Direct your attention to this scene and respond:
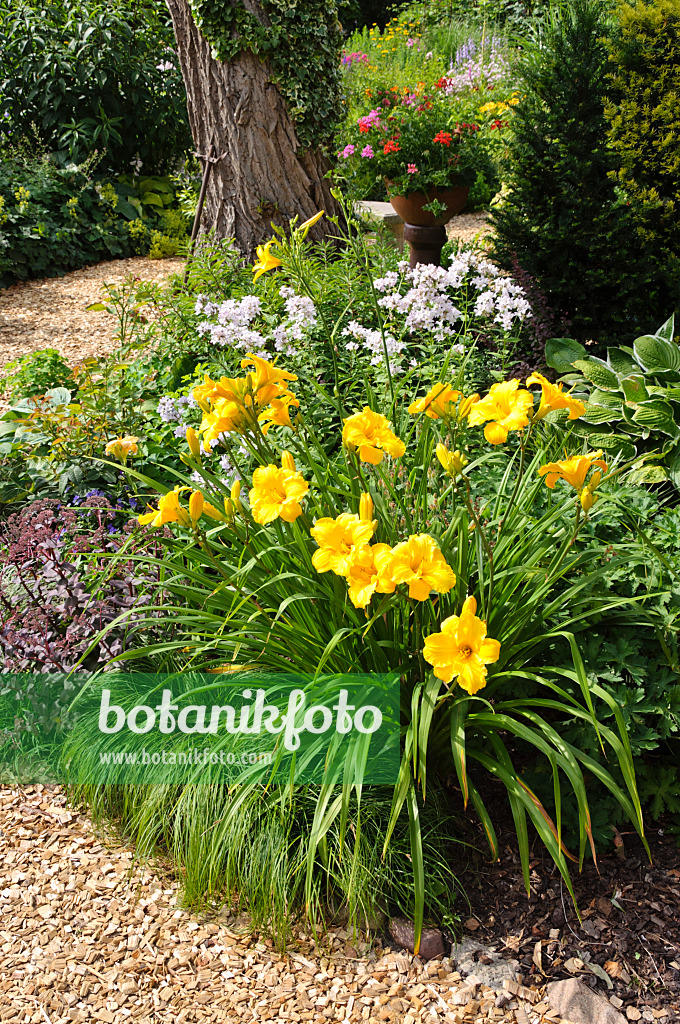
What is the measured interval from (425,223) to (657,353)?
2.23m

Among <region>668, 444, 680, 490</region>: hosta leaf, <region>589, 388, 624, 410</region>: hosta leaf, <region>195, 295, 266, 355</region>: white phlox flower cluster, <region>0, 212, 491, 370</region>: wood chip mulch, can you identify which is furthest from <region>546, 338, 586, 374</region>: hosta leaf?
<region>0, 212, 491, 370</region>: wood chip mulch

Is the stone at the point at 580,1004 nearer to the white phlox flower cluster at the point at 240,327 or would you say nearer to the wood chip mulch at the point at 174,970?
the wood chip mulch at the point at 174,970

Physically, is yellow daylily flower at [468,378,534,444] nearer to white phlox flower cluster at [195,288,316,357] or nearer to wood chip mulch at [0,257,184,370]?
white phlox flower cluster at [195,288,316,357]

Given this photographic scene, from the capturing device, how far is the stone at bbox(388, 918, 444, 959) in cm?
177

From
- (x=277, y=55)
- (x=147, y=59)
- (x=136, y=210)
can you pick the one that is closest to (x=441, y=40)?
(x=147, y=59)

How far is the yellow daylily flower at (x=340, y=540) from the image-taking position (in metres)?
1.54

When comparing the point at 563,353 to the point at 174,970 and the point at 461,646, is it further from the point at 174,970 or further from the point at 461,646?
the point at 174,970

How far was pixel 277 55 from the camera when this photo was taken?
417 centimetres

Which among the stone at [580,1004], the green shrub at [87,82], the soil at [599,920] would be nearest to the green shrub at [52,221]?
the green shrub at [87,82]

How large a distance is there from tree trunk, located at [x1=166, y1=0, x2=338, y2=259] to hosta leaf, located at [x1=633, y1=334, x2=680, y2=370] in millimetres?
2232

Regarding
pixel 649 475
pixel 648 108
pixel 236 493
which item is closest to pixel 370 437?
pixel 236 493

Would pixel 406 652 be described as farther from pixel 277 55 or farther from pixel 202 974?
pixel 277 55

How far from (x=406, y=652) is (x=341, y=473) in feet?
2.12

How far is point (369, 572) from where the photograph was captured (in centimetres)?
152
